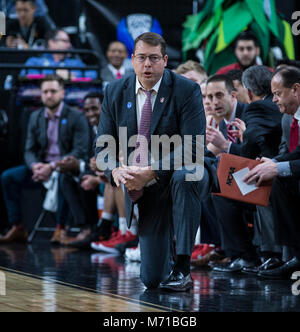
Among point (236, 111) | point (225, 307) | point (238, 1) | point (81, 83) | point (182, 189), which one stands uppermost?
point (238, 1)

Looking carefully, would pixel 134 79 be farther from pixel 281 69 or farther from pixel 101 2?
pixel 101 2

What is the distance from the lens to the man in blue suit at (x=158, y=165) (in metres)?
3.94

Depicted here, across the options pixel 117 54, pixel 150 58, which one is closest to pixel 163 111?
pixel 150 58

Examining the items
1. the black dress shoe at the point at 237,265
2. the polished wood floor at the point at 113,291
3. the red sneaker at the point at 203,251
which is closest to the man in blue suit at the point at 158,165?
the polished wood floor at the point at 113,291

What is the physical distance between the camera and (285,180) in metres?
4.59

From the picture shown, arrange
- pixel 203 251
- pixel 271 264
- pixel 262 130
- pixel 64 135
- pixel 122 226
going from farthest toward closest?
pixel 64 135
pixel 122 226
pixel 203 251
pixel 262 130
pixel 271 264

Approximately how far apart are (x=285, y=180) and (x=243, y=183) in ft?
0.84

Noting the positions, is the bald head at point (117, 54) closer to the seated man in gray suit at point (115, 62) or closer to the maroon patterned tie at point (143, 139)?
the seated man in gray suit at point (115, 62)

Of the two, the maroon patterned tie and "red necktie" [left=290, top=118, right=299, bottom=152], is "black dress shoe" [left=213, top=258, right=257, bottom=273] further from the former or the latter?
the maroon patterned tie

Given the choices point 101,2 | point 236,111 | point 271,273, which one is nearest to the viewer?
point 271,273

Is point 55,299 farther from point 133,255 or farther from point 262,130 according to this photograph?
point 133,255
